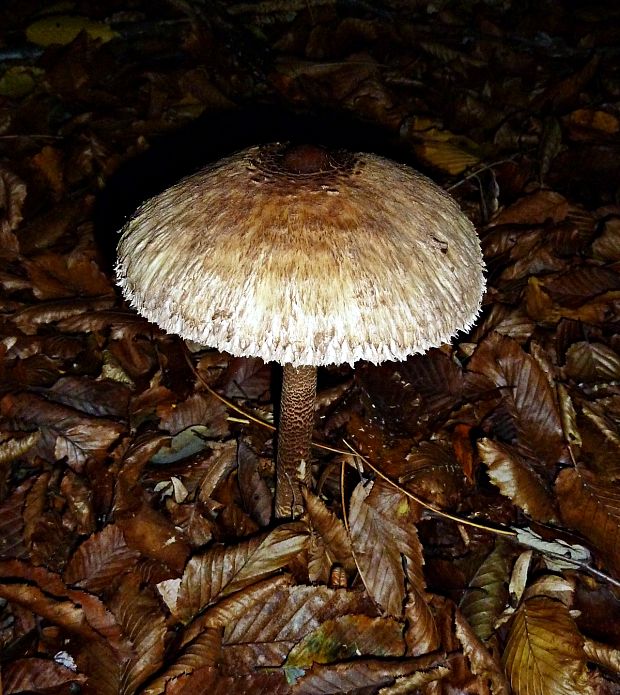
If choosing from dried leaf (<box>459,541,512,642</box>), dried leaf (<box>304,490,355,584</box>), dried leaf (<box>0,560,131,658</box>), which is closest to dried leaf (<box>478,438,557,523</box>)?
dried leaf (<box>459,541,512,642</box>)

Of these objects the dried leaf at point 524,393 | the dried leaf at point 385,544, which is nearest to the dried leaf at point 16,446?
the dried leaf at point 385,544

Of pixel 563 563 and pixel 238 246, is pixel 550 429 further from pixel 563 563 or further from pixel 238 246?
pixel 238 246

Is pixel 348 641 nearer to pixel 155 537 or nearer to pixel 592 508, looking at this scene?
pixel 155 537

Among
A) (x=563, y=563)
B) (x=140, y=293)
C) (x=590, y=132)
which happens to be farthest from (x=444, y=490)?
(x=590, y=132)

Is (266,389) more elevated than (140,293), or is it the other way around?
(140,293)

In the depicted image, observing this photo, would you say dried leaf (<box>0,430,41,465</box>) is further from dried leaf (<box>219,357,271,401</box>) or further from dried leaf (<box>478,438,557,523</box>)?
dried leaf (<box>478,438,557,523</box>)

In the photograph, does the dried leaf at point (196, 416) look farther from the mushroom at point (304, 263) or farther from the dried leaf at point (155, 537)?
the mushroom at point (304, 263)

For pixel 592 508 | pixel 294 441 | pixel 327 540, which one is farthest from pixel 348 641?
pixel 592 508
